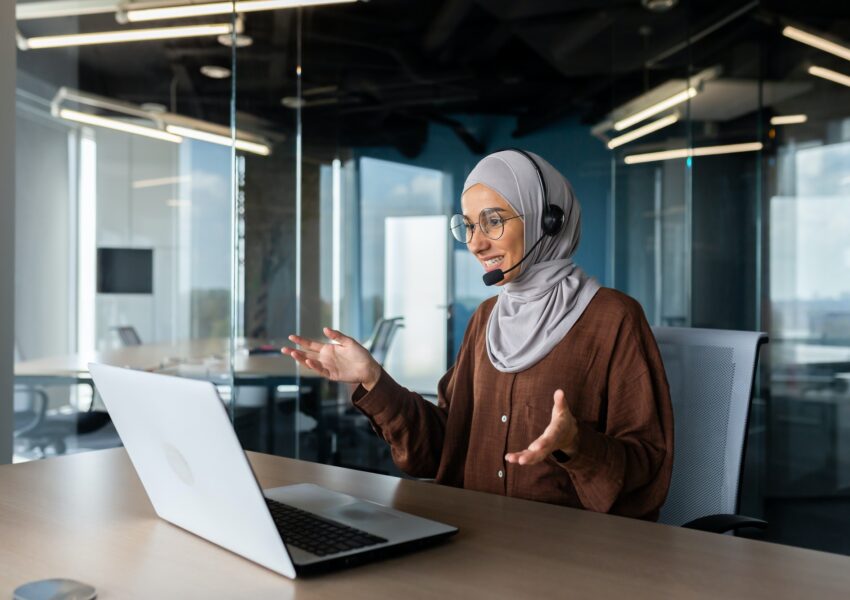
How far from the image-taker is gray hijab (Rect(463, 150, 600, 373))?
5.01 feet

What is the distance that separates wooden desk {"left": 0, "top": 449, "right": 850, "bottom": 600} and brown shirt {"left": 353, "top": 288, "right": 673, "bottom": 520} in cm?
19

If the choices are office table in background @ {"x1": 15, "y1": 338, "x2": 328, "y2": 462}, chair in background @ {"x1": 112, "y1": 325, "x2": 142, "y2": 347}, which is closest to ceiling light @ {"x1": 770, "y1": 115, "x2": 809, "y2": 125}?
Result: office table in background @ {"x1": 15, "y1": 338, "x2": 328, "y2": 462}

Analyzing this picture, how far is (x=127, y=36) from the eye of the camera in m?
4.08

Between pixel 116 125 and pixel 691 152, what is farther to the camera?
pixel 116 125

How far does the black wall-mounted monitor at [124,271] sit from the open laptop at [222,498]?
3208 millimetres

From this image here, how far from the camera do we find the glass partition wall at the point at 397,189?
3.63 meters

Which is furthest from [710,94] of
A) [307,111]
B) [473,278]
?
[307,111]

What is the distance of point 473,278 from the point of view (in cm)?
485

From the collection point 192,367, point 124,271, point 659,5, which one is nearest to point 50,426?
point 192,367

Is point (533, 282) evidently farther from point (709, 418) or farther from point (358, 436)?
point (358, 436)

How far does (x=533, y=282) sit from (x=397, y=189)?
339 centimetres

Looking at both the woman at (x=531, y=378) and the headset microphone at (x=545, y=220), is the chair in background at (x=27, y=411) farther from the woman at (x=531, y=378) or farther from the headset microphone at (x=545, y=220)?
the headset microphone at (x=545, y=220)

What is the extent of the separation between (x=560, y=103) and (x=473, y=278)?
125 centimetres

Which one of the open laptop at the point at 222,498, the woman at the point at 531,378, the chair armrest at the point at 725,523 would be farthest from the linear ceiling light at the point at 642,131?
the open laptop at the point at 222,498
